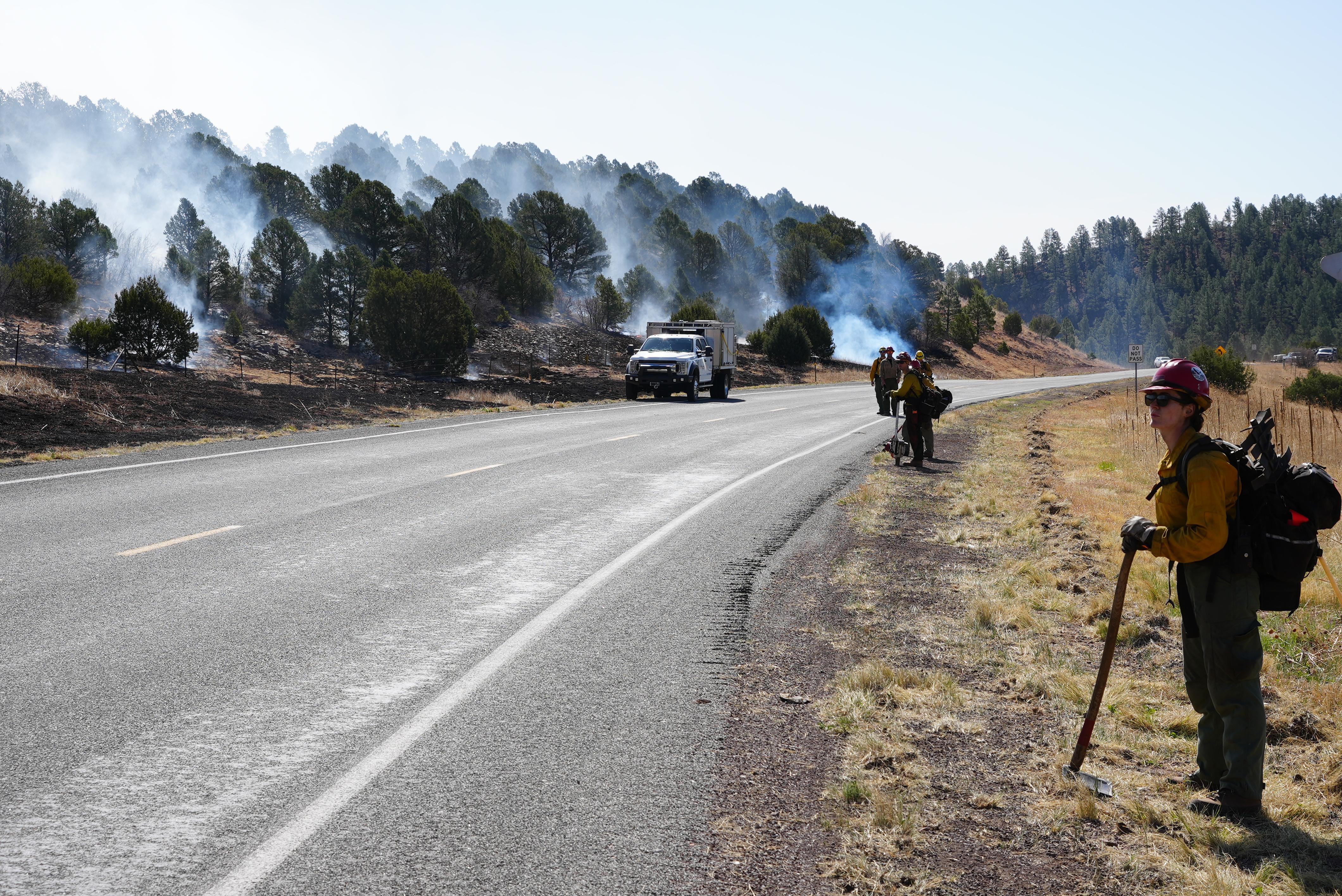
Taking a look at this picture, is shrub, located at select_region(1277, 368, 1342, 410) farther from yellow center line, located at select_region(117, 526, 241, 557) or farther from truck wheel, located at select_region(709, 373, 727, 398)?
yellow center line, located at select_region(117, 526, 241, 557)

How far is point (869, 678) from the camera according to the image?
5441 mm

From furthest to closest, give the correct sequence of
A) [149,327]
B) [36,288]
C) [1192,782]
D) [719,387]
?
[36,288], [719,387], [149,327], [1192,782]

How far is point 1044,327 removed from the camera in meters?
150

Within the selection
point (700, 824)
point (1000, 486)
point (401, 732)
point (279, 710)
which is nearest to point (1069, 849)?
point (700, 824)

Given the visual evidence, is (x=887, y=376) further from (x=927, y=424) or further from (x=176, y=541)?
(x=176, y=541)

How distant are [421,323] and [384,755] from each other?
36335 millimetres

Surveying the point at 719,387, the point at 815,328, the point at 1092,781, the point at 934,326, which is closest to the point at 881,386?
the point at 719,387

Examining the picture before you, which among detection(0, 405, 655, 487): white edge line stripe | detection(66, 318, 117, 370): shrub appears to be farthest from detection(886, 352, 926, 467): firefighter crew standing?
detection(66, 318, 117, 370): shrub

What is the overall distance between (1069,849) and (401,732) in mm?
2714

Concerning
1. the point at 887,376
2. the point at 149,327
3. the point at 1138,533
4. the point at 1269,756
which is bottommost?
the point at 1269,756

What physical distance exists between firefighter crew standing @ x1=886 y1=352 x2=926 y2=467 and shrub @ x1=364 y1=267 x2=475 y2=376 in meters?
26.1

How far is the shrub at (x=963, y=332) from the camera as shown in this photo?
10356 centimetres

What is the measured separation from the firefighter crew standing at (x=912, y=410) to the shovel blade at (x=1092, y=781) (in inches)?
459

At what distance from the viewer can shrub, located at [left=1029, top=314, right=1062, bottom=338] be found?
5881 inches
